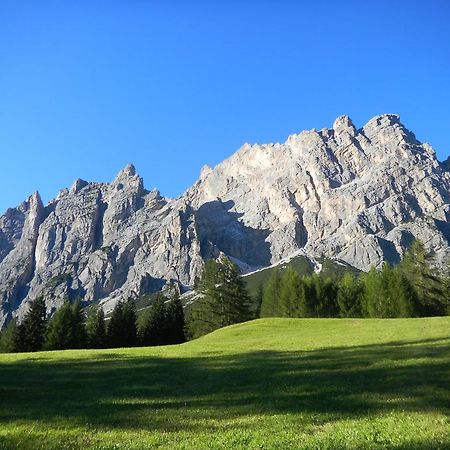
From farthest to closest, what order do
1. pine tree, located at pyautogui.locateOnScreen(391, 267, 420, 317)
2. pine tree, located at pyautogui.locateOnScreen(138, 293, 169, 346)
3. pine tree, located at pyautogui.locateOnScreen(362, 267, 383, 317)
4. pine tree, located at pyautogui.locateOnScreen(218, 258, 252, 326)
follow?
pine tree, located at pyautogui.locateOnScreen(138, 293, 169, 346)
pine tree, located at pyautogui.locateOnScreen(218, 258, 252, 326)
pine tree, located at pyautogui.locateOnScreen(362, 267, 383, 317)
pine tree, located at pyautogui.locateOnScreen(391, 267, 420, 317)

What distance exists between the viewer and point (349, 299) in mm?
99375

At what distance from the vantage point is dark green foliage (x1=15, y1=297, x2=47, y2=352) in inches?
3531

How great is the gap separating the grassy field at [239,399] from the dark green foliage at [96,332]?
5976 centimetres

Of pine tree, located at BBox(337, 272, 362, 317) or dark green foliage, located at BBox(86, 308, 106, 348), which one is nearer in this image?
dark green foliage, located at BBox(86, 308, 106, 348)

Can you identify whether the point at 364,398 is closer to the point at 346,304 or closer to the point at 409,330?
the point at 409,330

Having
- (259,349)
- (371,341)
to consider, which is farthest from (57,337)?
(371,341)

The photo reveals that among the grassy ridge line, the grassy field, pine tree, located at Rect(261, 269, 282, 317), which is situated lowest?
the grassy field

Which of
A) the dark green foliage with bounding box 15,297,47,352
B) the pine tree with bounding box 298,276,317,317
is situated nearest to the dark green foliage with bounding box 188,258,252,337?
the pine tree with bounding box 298,276,317,317

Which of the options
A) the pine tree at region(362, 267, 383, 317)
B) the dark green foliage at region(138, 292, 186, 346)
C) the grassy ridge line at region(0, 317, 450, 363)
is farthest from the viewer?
the dark green foliage at region(138, 292, 186, 346)

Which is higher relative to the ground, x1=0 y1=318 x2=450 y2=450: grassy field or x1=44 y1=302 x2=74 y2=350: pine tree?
x1=44 y1=302 x2=74 y2=350: pine tree

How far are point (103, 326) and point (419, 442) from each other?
9206cm

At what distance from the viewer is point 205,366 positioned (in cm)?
2927

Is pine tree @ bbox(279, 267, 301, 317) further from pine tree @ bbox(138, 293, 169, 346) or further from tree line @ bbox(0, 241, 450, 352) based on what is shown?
pine tree @ bbox(138, 293, 169, 346)

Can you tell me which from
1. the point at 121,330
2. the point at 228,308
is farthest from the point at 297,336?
the point at 121,330
